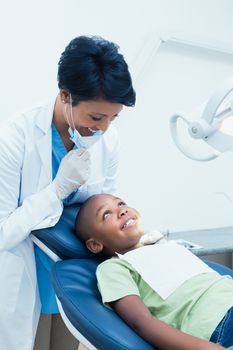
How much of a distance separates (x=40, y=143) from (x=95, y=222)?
0.32 metres

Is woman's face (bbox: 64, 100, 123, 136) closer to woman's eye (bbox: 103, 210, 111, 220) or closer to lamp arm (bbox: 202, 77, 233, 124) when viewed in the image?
woman's eye (bbox: 103, 210, 111, 220)

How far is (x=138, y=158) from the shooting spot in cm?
238

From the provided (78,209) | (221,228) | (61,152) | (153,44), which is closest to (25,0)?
(153,44)

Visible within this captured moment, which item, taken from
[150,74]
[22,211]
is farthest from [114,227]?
[150,74]

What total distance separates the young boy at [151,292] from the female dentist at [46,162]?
0.14 metres

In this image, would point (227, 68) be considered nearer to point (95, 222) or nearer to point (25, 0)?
point (25, 0)

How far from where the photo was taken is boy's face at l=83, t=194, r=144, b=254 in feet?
4.38

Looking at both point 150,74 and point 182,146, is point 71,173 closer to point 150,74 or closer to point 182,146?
point 182,146

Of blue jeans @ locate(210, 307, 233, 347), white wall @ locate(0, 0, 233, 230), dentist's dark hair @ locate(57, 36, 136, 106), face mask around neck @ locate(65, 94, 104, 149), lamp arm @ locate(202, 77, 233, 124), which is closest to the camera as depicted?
lamp arm @ locate(202, 77, 233, 124)

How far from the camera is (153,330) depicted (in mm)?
1005

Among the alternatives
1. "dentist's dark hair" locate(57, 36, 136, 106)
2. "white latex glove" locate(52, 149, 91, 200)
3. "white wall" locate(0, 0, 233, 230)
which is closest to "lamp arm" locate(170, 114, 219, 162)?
"dentist's dark hair" locate(57, 36, 136, 106)

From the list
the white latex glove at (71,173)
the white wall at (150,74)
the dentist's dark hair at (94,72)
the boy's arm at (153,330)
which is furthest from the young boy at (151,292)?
the white wall at (150,74)

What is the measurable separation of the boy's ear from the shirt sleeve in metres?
0.12

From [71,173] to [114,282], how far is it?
362 millimetres
